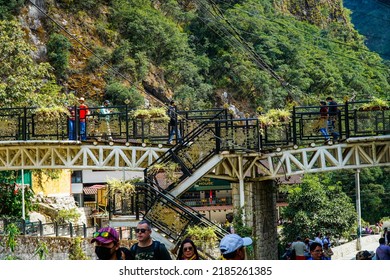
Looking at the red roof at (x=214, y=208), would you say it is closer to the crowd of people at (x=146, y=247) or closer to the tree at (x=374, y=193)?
the tree at (x=374, y=193)

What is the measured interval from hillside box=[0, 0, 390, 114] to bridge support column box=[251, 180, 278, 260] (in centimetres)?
1823

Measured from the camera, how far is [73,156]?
16.9 meters

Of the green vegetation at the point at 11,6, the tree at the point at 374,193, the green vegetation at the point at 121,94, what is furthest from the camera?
the tree at the point at 374,193

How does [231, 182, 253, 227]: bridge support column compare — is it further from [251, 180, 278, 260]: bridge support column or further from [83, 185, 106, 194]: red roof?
[83, 185, 106, 194]: red roof

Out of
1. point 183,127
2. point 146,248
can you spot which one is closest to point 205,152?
point 183,127

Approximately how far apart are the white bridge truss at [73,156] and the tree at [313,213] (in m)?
10.6

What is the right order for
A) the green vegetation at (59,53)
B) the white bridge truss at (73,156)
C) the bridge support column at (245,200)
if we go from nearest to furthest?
1. the bridge support column at (245,200)
2. the white bridge truss at (73,156)
3. the green vegetation at (59,53)

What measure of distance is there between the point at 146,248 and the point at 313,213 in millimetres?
20151

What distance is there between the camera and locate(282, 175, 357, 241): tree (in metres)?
26.5

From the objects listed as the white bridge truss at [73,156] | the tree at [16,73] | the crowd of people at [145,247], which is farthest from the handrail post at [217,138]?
the tree at [16,73]

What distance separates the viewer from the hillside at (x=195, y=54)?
38469mm

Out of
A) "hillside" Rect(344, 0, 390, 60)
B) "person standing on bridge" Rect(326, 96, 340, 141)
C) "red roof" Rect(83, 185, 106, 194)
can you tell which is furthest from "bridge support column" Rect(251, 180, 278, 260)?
"red roof" Rect(83, 185, 106, 194)

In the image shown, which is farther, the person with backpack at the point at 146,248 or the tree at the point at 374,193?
the tree at the point at 374,193

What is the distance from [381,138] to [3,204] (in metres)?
11.4
